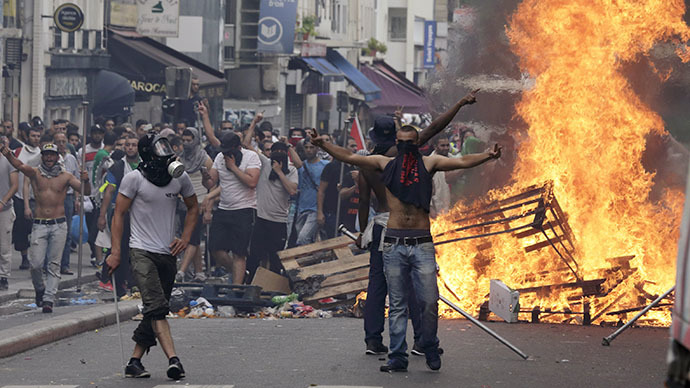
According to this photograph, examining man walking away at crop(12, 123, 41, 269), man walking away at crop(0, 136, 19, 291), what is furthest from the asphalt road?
man walking away at crop(12, 123, 41, 269)

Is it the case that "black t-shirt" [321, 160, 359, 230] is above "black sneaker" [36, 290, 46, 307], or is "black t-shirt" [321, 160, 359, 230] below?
above

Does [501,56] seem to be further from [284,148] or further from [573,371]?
[573,371]

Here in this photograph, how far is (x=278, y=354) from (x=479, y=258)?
132 inches

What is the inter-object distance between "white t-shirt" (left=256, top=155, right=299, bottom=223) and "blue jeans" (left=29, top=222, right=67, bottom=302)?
2671 mm

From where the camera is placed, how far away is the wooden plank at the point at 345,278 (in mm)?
13039

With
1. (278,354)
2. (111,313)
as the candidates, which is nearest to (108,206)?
(111,313)

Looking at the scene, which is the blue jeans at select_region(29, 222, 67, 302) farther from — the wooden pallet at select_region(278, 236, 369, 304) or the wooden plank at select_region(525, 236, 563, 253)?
A: the wooden plank at select_region(525, 236, 563, 253)

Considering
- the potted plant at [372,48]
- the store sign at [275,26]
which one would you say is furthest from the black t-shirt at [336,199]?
the potted plant at [372,48]

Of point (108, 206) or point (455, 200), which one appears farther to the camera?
point (108, 206)

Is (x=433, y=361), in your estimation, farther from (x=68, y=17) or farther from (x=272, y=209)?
(x=68, y=17)

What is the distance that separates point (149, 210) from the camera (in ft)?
28.6

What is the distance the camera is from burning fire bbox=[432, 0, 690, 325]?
40.8ft

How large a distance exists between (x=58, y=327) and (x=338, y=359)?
8.93 ft

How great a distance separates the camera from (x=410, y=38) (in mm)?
72000
